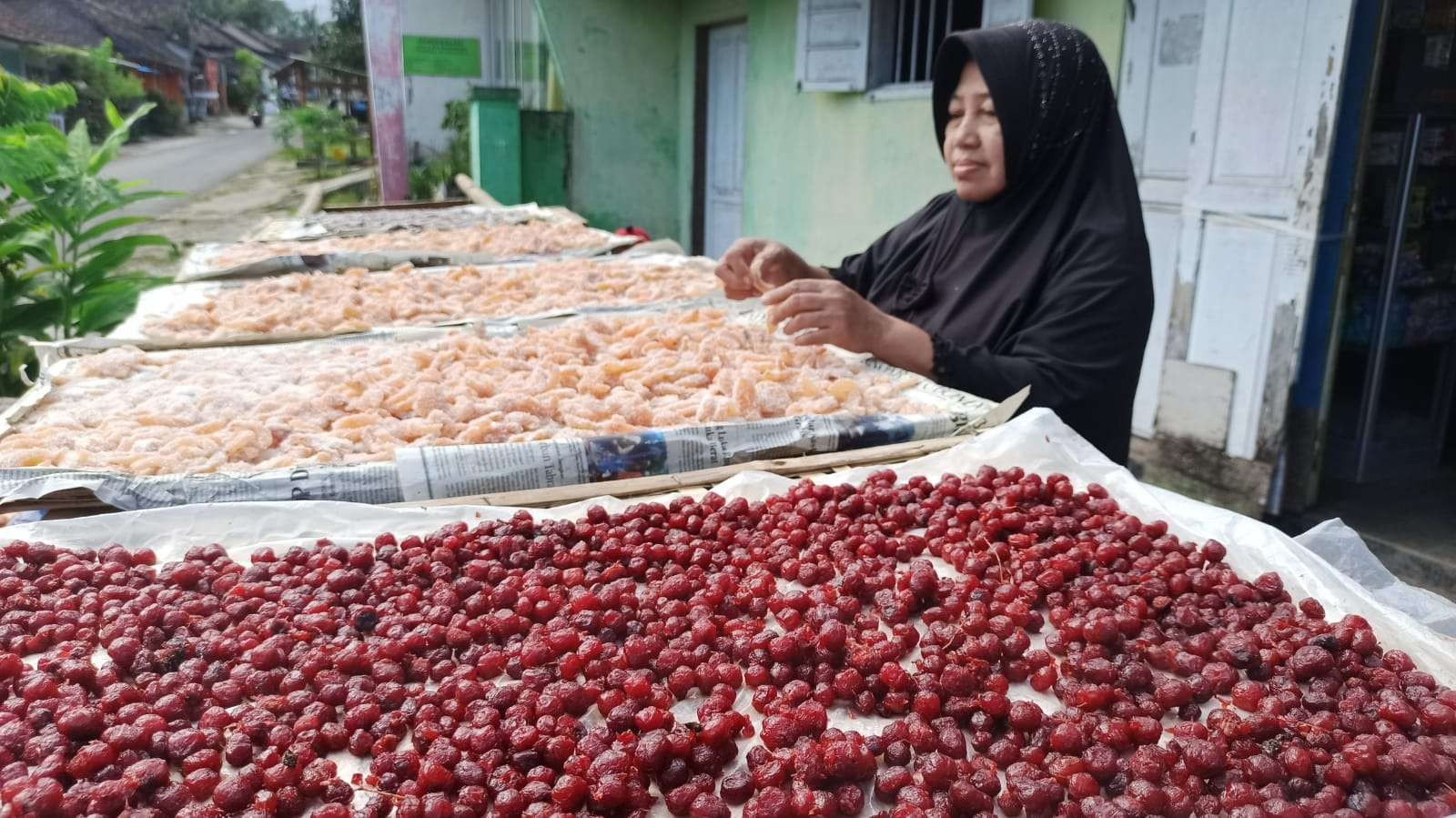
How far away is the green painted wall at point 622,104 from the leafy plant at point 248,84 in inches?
688

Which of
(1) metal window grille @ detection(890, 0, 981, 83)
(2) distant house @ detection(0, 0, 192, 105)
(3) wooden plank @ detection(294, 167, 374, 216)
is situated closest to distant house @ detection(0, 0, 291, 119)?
(2) distant house @ detection(0, 0, 192, 105)

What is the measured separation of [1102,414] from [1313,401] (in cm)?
250

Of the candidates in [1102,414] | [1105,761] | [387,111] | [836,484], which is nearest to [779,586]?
[836,484]

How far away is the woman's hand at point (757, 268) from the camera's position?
10.6 feet

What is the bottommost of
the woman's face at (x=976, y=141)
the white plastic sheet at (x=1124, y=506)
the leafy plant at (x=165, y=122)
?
the white plastic sheet at (x=1124, y=506)

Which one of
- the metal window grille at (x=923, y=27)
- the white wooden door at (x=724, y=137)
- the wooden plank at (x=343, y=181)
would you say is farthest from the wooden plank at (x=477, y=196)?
the wooden plank at (x=343, y=181)

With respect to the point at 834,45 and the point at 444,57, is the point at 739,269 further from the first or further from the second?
the point at 444,57

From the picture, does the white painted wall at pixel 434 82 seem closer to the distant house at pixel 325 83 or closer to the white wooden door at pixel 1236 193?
the distant house at pixel 325 83

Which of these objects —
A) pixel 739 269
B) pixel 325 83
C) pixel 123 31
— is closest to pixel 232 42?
pixel 123 31

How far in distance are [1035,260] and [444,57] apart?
1339 cm

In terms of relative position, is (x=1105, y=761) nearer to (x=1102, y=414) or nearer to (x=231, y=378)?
(x=1102, y=414)

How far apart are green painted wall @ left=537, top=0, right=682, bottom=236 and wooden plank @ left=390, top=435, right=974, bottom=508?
29.3 ft

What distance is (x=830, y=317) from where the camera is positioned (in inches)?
99.7

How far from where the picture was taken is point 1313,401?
14.0 feet
